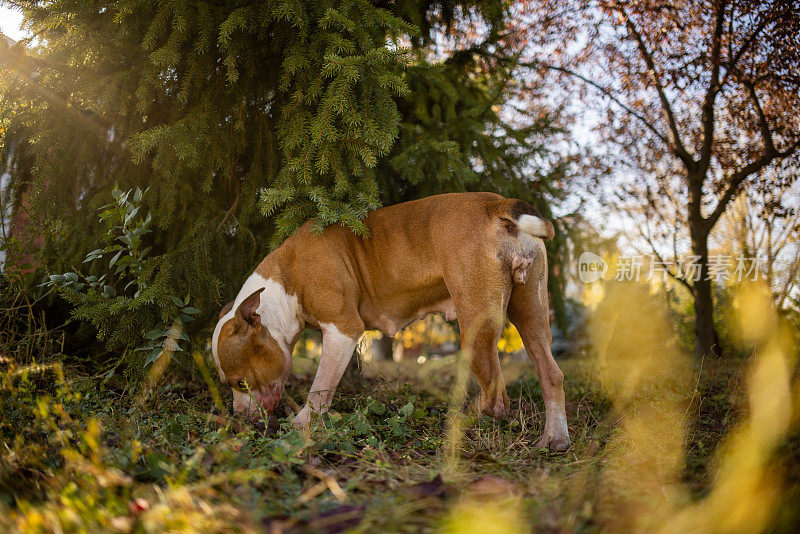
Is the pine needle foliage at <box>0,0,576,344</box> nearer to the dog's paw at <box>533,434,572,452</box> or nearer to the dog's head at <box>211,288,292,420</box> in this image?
the dog's head at <box>211,288,292,420</box>

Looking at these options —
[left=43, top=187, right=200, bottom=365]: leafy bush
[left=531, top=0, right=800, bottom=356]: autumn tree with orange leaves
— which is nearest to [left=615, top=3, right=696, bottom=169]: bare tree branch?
[left=531, top=0, right=800, bottom=356]: autumn tree with orange leaves

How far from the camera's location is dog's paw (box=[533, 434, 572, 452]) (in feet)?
9.48

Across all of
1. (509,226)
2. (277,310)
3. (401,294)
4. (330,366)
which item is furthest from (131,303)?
(509,226)

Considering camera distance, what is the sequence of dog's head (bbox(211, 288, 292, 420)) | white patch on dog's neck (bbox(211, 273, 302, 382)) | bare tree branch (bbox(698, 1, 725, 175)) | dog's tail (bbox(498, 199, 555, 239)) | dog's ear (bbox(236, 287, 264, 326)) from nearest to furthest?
dog's tail (bbox(498, 199, 555, 239)) < dog's ear (bbox(236, 287, 264, 326)) < dog's head (bbox(211, 288, 292, 420)) < white patch on dog's neck (bbox(211, 273, 302, 382)) < bare tree branch (bbox(698, 1, 725, 175))

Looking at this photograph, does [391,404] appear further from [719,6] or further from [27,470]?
[719,6]

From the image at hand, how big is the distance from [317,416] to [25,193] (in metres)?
3.38

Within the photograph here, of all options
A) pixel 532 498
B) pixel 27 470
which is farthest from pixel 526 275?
pixel 27 470

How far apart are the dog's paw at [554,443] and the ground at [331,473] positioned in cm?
8

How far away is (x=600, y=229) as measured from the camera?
652 cm

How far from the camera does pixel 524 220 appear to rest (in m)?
3.03

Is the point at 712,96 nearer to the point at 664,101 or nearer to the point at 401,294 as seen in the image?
the point at 664,101

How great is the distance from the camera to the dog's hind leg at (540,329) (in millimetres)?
3121

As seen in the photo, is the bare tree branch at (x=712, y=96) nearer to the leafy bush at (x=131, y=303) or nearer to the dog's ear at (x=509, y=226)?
the dog's ear at (x=509, y=226)

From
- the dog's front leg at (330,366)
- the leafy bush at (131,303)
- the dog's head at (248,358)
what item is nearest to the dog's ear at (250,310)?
the dog's head at (248,358)
